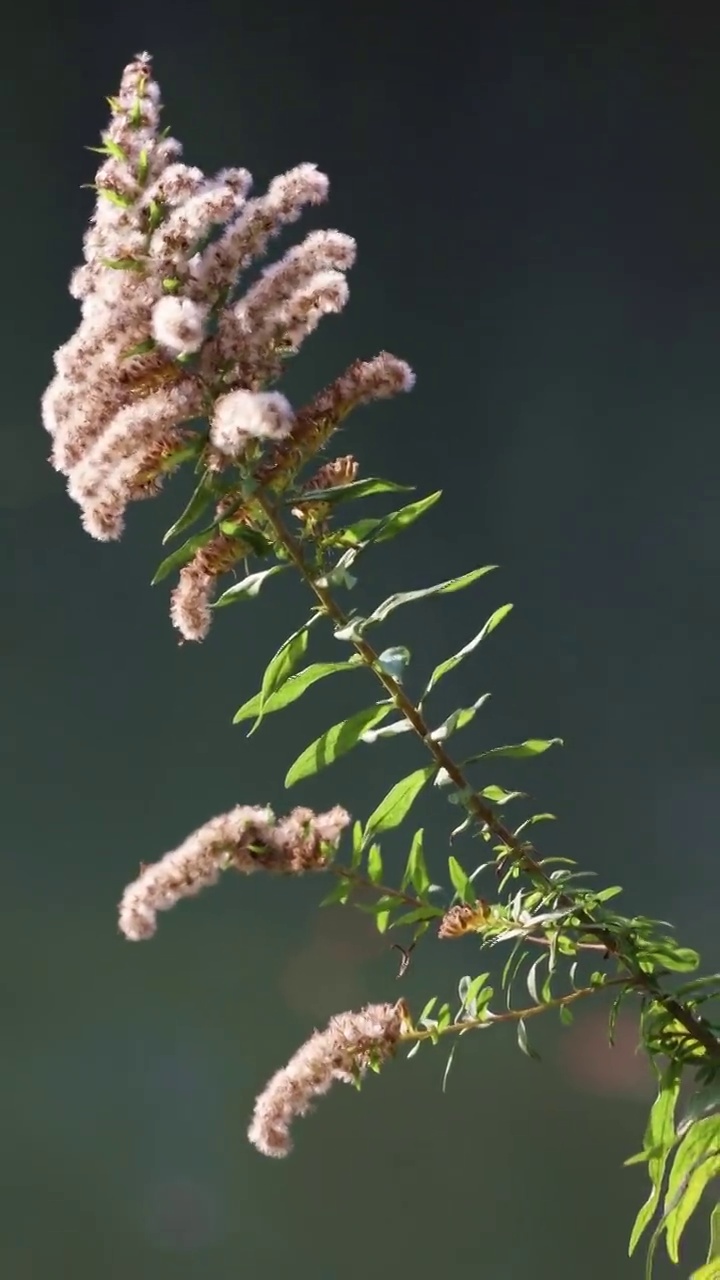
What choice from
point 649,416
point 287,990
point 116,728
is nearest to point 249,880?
point 287,990

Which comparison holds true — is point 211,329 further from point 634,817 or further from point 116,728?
point 634,817

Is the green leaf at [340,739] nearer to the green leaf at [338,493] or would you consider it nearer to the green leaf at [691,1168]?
the green leaf at [338,493]

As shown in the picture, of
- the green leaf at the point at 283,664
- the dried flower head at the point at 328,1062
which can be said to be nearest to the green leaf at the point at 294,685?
the green leaf at the point at 283,664

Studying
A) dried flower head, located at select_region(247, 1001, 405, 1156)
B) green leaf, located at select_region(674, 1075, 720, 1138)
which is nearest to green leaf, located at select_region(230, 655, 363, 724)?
dried flower head, located at select_region(247, 1001, 405, 1156)

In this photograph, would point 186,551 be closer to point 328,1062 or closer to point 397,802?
point 397,802

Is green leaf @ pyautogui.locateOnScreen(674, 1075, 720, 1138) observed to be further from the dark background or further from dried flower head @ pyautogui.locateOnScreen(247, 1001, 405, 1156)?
the dark background

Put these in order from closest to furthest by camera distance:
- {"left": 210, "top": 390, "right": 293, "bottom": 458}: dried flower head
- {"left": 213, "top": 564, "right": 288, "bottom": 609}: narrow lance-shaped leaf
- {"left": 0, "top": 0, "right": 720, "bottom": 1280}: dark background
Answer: {"left": 210, "top": 390, "right": 293, "bottom": 458}: dried flower head → {"left": 213, "top": 564, "right": 288, "bottom": 609}: narrow lance-shaped leaf → {"left": 0, "top": 0, "right": 720, "bottom": 1280}: dark background
